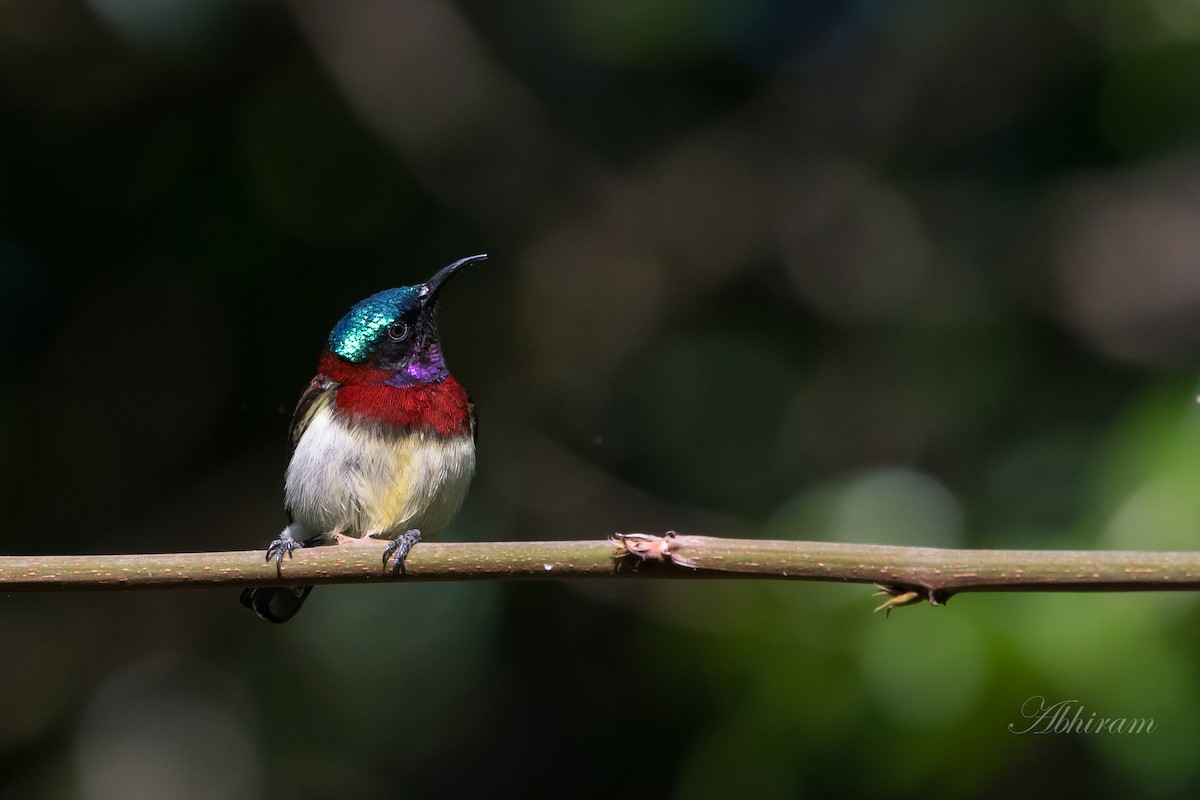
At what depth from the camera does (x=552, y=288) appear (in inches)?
287

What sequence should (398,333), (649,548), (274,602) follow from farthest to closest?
(398,333)
(274,602)
(649,548)

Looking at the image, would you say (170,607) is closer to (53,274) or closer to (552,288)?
(53,274)

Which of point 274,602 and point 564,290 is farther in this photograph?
point 564,290

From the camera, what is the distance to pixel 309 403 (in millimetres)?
4664

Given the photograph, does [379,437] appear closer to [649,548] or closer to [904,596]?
[649,548]

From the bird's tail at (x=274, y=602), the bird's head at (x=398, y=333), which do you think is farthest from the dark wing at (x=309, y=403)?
the bird's tail at (x=274, y=602)

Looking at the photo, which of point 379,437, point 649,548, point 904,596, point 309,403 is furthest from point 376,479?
point 904,596

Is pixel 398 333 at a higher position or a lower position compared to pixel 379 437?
higher

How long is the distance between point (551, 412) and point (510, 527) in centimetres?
81

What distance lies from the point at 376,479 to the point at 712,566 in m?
2.01

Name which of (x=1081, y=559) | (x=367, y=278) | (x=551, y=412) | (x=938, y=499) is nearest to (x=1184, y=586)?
(x=1081, y=559)

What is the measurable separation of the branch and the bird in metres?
1.30

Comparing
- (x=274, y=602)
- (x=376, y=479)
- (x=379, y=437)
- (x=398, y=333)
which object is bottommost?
(x=274, y=602)

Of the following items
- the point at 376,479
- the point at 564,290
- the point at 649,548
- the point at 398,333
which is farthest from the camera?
the point at 564,290
